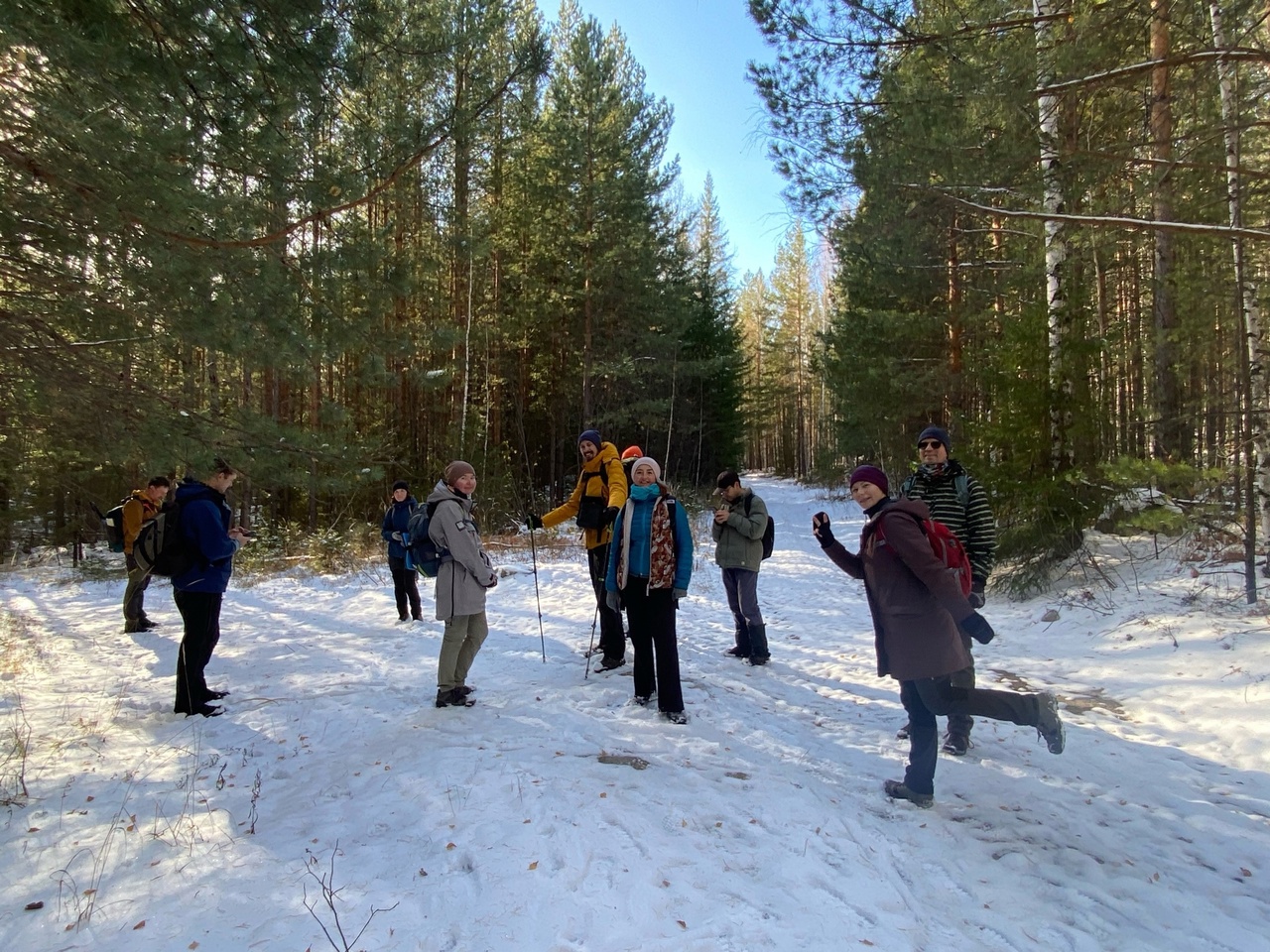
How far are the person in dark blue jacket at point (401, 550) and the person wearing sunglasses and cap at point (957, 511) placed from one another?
5.90m

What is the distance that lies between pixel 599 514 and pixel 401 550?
11.2 ft

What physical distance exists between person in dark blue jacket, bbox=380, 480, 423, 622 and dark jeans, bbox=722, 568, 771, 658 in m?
4.08

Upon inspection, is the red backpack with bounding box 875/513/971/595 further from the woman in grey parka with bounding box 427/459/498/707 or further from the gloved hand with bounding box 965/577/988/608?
the woman in grey parka with bounding box 427/459/498/707

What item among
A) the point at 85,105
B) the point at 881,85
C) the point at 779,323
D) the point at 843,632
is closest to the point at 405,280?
the point at 85,105

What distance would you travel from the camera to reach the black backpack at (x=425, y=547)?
5004mm

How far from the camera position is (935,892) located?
2.91 meters

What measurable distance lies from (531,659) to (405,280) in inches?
149

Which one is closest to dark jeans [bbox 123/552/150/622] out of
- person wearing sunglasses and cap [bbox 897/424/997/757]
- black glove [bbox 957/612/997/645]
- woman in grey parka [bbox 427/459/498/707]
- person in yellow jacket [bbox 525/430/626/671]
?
woman in grey parka [bbox 427/459/498/707]

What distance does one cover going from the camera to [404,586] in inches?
328

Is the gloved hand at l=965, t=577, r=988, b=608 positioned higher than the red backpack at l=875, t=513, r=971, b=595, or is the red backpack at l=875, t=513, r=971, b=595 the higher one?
the red backpack at l=875, t=513, r=971, b=595

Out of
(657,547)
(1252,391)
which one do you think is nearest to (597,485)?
(657,547)

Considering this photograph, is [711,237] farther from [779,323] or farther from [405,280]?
[405,280]

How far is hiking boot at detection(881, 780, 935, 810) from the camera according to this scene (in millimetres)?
3648

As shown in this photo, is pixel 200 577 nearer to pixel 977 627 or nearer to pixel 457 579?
pixel 457 579
